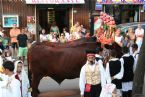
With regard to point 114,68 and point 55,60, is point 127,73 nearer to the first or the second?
point 114,68

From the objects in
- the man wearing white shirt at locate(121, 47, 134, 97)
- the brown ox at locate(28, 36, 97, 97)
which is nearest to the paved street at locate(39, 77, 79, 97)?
the brown ox at locate(28, 36, 97, 97)

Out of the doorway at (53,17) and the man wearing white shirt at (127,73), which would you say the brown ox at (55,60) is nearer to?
the man wearing white shirt at (127,73)

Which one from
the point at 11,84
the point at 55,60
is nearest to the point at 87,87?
the point at 11,84

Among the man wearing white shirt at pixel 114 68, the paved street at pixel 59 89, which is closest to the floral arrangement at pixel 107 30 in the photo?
the paved street at pixel 59 89

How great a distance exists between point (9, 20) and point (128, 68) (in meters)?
15.0

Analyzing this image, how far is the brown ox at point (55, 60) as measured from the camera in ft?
37.1

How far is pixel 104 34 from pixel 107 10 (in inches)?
551

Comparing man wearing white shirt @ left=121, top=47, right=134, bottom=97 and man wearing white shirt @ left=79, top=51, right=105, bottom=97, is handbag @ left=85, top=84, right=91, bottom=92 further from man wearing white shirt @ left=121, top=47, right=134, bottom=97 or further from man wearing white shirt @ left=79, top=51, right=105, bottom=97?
man wearing white shirt @ left=121, top=47, right=134, bottom=97

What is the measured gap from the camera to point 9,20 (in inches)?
936

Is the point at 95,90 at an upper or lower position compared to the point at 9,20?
lower

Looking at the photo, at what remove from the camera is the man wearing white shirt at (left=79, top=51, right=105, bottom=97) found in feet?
27.0

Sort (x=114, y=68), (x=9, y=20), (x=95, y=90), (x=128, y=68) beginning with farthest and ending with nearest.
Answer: (x=9, y=20)
(x=128, y=68)
(x=114, y=68)
(x=95, y=90)

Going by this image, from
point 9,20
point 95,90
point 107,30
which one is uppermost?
point 9,20

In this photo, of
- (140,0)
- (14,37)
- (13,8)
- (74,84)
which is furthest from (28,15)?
(74,84)
